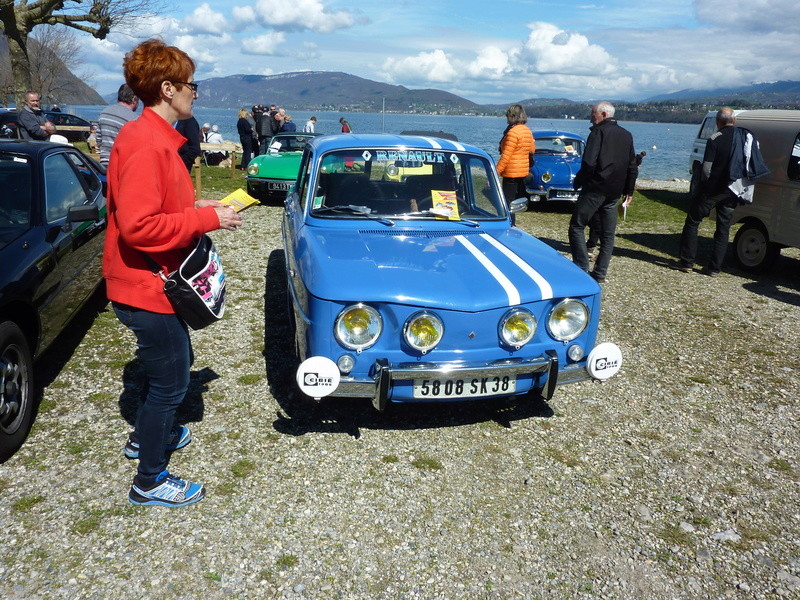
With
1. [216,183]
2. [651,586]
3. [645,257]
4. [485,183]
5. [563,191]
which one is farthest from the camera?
[216,183]

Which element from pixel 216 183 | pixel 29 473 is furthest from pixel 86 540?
pixel 216 183

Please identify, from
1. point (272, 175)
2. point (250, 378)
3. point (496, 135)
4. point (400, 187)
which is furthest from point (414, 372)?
point (496, 135)

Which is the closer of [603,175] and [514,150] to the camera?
[603,175]

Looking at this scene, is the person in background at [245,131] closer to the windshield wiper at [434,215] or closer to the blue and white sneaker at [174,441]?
the windshield wiper at [434,215]

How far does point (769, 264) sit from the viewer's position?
8211mm

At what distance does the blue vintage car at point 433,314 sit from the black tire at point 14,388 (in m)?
1.57

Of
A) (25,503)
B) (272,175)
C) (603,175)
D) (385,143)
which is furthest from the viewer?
(272,175)

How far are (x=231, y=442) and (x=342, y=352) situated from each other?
1017 millimetres

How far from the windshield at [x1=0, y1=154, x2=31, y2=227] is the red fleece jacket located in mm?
1937

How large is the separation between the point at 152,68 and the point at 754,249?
8.47 meters

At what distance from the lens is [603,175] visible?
265 inches

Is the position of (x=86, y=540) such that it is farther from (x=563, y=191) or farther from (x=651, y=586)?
(x=563, y=191)

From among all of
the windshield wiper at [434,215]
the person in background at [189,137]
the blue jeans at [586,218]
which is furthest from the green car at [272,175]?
the windshield wiper at [434,215]

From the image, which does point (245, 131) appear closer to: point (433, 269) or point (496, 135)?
point (433, 269)
